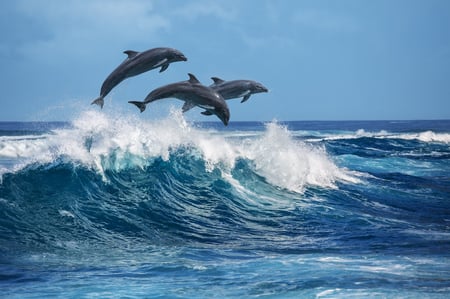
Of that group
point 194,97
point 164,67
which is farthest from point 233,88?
point 164,67

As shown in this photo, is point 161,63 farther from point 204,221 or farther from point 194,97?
point 204,221

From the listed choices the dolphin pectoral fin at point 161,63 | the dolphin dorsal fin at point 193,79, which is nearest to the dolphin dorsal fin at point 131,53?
the dolphin pectoral fin at point 161,63

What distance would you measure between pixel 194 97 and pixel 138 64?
0.82 meters

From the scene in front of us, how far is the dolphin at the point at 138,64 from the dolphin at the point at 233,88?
95 centimetres

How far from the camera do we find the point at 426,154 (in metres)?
32.3

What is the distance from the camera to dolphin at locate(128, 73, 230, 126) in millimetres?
7605

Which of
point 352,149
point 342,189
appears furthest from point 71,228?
point 352,149

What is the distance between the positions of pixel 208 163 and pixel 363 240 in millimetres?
6237

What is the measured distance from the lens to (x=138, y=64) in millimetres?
7402

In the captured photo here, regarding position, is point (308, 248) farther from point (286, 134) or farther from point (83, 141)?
point (286, 134)

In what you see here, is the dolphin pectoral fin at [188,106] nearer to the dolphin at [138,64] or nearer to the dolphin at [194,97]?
the dolphin at [194,97]

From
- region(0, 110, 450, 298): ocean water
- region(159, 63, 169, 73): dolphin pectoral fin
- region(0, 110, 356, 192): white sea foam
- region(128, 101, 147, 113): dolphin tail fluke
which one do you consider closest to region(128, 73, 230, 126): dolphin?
region(128, 101, 147, 113): dolphin tail fluke

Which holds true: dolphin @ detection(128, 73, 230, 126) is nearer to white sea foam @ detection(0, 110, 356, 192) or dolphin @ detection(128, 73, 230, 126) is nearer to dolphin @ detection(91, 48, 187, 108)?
dolphin @ detection(91, 48, 187, 108)

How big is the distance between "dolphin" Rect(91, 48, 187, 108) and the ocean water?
2318mm
